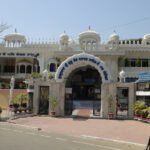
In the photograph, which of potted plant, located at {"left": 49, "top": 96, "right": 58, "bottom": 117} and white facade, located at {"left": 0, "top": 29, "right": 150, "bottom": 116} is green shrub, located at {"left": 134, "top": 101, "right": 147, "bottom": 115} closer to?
potted plant, located at {"left": 49, "top": 96, "right": 58, "bottom": 117}

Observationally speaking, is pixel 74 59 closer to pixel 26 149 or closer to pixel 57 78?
pixel 57 78

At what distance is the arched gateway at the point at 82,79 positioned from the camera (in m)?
27.6

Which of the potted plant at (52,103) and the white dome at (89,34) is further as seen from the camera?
the white dome at (89,34)

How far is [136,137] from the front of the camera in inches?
640

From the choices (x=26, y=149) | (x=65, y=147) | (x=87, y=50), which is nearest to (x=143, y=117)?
(x=65, y=147)

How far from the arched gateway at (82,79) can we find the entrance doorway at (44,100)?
5.72ft

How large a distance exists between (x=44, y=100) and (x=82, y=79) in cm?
1996

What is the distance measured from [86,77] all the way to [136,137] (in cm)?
3230

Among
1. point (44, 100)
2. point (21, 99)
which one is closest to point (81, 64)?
point (44, 100)

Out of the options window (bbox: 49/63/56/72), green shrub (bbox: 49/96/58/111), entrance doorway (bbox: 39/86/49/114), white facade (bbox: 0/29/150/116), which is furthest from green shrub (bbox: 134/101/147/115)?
window (bbox: 49/63/56/72)

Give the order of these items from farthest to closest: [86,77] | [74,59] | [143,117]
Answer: [86,77] < [74,59] < [143,117]

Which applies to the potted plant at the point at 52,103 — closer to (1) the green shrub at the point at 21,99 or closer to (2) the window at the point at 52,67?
(1) the green shrub at the point at 21,99

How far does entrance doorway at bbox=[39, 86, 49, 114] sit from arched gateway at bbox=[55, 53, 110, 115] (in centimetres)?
174

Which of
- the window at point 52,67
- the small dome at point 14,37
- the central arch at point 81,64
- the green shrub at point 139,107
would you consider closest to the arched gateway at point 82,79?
the central arch at point 81,64
